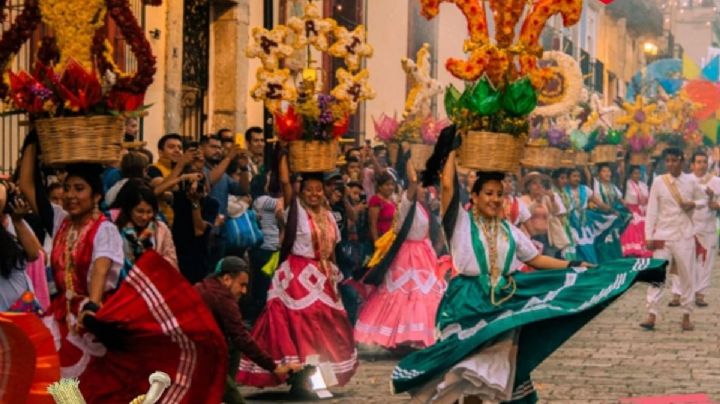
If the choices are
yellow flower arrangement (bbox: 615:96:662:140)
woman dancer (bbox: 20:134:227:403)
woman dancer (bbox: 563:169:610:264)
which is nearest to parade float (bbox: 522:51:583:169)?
woman dancer (bbox: 563:169:610:264)

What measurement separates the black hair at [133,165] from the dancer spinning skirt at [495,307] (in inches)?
102

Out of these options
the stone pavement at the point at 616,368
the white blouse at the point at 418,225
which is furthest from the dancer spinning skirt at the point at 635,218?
the white blouse at the point at 418,225

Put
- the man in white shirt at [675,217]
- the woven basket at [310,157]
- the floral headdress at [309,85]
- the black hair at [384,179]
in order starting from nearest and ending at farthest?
the woven basket at [310,157] → the floral headdress at [309,85] → the black hair at [384,179] → the man in white shirt at [675,217]

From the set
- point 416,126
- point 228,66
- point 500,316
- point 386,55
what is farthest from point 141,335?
point 386,55

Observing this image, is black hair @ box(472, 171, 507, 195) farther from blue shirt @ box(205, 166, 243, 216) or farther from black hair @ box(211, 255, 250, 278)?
blue shirt @ box(205, 166, 243, 216)

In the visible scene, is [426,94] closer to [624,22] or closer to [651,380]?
[651,380]

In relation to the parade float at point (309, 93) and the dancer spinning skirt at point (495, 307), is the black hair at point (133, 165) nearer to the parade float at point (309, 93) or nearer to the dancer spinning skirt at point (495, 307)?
the parade float at point (309, 93)

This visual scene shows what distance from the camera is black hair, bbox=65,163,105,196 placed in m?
9.33

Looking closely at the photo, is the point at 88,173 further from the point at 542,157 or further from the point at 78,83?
the point at 542,157

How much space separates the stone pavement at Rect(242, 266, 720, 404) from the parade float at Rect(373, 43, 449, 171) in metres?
2.54

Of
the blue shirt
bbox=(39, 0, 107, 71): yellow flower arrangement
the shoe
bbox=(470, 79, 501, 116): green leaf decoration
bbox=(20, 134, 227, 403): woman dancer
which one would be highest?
bbox=(39, 0, 107, 71): yellow flower arrangement

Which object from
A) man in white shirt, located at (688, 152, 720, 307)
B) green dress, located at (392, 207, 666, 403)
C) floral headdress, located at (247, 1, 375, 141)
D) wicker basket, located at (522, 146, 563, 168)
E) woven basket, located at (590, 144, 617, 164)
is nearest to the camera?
green dress, located at (392, 207, 666, 403)

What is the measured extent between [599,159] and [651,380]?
14.4 m

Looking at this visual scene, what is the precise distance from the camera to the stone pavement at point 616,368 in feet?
41.7
